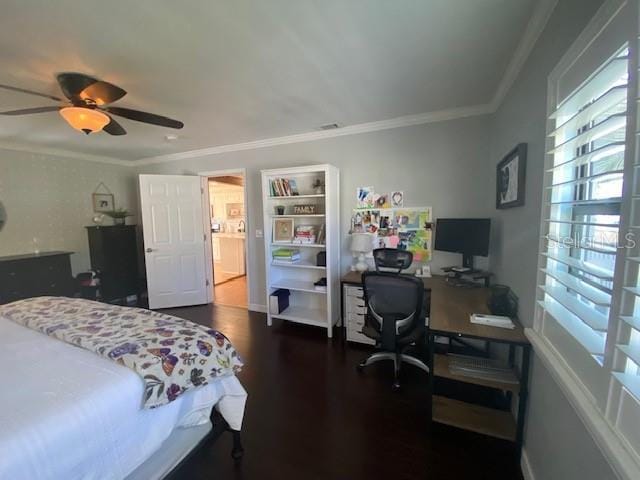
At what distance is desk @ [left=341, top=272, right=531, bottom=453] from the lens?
146 cm

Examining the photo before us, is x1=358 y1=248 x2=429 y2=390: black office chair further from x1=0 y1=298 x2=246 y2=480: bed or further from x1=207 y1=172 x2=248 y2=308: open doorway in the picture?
x1=207 y1=172 x2=248 y2=308: open doorway

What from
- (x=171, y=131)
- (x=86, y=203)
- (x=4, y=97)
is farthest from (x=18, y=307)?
(x=86, y=203)

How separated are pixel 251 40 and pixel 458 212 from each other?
2.34m

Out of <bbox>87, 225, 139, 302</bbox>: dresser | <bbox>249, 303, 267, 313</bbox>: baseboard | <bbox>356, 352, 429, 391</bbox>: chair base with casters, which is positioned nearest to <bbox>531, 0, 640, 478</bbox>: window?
<bbox>356, 352, 429, 391</bbox>: chair base with casters

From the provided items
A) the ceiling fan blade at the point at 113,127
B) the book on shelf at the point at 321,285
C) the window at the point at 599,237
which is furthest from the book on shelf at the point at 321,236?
the window at the point at 599,237

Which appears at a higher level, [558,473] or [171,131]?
[171,131]

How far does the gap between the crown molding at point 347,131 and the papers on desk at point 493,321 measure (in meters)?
1.96

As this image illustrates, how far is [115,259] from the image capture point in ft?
12.9

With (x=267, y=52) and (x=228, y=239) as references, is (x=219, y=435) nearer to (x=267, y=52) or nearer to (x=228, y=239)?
(x=267, y=52)

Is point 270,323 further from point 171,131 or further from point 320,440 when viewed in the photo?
point 171,131

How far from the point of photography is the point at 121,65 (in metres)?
1.73

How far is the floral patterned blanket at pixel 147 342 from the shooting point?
3.87 ft

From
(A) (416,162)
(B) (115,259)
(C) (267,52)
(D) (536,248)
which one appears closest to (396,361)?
(D) (536,248)

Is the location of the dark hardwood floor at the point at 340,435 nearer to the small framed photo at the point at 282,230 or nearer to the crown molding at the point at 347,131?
the small framed photo at the point at 282,230
